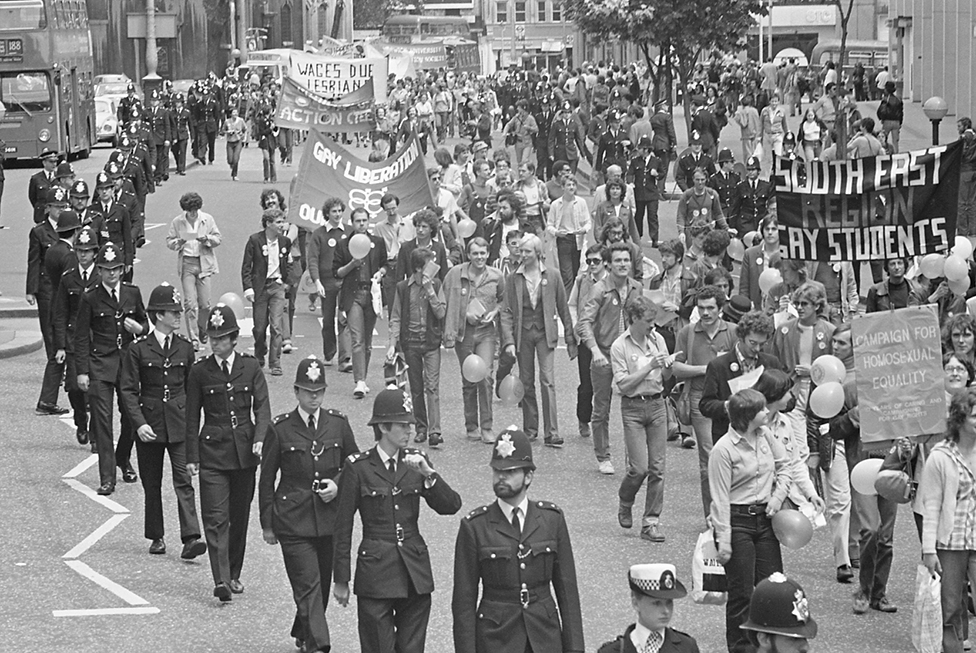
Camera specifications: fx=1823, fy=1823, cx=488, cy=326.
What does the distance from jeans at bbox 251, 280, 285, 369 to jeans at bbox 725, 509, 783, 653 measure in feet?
A: 31.5

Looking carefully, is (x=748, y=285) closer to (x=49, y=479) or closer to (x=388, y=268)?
(x=388, y=268)

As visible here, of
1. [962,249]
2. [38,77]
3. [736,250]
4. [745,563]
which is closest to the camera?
[745,563]

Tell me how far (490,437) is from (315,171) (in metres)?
7.16

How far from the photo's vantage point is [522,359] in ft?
51.4

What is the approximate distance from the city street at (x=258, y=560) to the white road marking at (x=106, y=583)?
1 cm

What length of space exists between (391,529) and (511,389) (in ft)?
21.3

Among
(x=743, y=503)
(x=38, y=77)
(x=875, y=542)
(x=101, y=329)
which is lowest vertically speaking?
(x=875, y=542)

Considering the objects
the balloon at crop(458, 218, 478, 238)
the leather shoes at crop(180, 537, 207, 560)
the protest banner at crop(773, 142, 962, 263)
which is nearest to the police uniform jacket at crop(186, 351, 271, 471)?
the leather shoes at crop(180, 537, 207, 560)

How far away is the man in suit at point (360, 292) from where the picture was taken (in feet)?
58.3

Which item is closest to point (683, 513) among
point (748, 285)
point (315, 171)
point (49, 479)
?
point (748, 285)

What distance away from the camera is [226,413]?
36.5 ft

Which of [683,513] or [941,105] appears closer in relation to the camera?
[683,513]

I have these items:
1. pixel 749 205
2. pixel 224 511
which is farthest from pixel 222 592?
pixel 749 205

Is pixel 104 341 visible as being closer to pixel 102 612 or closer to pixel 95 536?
pixel 95 536
